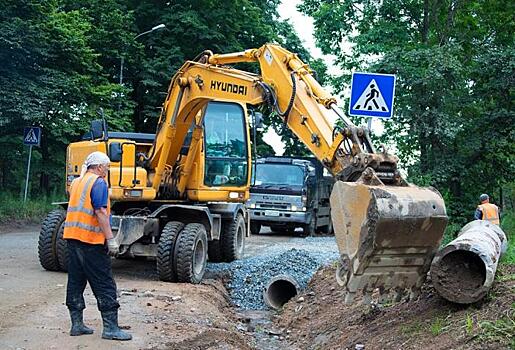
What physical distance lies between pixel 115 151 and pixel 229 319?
374cm

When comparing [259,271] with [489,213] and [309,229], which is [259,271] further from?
[309,229]

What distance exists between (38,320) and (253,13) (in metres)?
25.1

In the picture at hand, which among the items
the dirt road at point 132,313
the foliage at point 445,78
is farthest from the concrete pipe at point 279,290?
the foliage at point 445,78

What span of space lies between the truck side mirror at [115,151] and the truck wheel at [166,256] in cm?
157

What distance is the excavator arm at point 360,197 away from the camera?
712 cm

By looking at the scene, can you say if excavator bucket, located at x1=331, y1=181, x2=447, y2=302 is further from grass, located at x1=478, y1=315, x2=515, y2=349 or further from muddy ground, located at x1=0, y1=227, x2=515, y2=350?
grass, located at x1=478, y1=315, x2=515, y2=349

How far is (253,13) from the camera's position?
104 feet

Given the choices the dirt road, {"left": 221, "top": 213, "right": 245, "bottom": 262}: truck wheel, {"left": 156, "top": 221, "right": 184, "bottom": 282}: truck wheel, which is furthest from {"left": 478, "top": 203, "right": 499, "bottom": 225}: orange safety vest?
{"left": 156, "top": 221, "right": 184, "bottom": 282}: truck wheel

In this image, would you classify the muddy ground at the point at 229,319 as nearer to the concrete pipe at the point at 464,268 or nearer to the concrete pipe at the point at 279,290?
the concrete pipe at the point at 464,268

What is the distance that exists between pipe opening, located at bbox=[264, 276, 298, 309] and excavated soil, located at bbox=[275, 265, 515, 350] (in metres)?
1.40

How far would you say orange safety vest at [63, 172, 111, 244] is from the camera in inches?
299

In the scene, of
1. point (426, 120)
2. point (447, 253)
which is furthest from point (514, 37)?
point (447, 253)

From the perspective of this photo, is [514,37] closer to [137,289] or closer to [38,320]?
[137,289]

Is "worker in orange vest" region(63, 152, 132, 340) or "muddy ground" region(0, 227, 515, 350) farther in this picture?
"worker in orange vest" region(63, 152, 132, 340)
